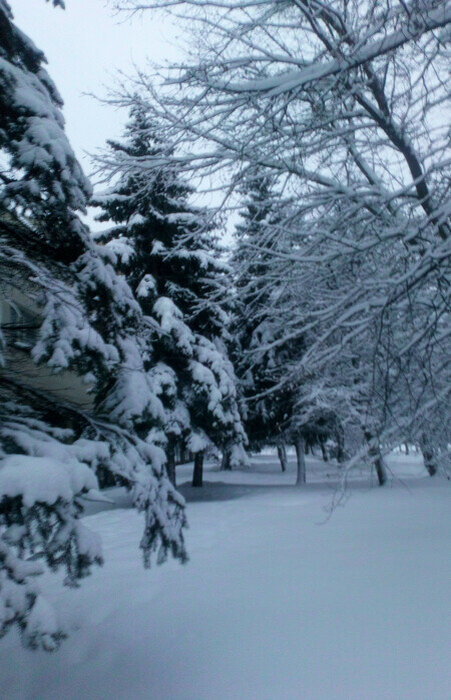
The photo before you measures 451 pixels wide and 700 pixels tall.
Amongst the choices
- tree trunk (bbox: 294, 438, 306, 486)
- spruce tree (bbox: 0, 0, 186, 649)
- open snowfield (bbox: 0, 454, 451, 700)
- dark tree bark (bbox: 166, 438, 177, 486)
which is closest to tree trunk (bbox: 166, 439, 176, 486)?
dark tree bark (bbox: 166, 438, 177, 486)

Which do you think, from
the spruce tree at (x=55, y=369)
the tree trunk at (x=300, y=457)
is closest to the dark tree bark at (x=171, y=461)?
Result: the tree trunk at (x=300, y=457)

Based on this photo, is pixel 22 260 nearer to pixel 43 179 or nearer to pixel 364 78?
pixel 43 179

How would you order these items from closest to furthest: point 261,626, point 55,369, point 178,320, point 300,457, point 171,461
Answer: point 55,369
point 261,626
point 178,320
point 171,461
point 300,457

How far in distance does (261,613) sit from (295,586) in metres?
0.95

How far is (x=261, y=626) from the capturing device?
468 centimetres

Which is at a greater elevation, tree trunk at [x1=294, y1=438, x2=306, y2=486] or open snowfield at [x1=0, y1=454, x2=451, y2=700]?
tree trunk at [x1=294, y1=438, x2=306, y2=486]

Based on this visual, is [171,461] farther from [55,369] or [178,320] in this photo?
[55,369]

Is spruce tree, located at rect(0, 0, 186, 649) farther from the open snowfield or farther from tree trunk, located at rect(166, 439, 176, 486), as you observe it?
tree trunk, located at rect(166, 439, 176, 486)

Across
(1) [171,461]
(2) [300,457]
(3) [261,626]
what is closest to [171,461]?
(1) [171,461]

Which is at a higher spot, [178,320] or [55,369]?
[178,320]

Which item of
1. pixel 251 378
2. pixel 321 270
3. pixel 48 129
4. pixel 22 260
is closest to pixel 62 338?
pixel 22 260

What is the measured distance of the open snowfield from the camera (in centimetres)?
368

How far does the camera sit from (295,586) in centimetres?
586

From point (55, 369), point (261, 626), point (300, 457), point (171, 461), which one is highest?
point (300, 457)
